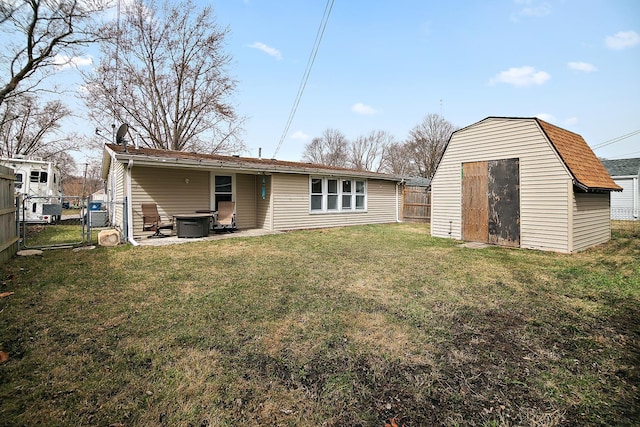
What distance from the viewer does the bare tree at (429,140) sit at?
3694cm

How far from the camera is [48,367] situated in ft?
8.32

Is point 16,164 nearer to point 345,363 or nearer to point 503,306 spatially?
point 345,363

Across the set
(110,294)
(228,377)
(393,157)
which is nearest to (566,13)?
(228,377)

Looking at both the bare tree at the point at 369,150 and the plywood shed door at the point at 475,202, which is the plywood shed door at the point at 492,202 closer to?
the plywood shed door at the point at 475,202

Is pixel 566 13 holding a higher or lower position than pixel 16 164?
higher

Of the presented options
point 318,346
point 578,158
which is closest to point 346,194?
point 578,158

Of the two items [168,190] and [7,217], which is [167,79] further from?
[7,217]

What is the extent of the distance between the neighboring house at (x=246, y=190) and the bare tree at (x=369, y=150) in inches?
1276

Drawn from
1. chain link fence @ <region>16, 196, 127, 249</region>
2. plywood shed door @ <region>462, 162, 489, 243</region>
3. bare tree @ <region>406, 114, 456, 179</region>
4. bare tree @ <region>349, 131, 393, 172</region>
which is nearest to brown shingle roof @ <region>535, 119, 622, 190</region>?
plywood shed door @ <region>462, 162, 489, 243</region>

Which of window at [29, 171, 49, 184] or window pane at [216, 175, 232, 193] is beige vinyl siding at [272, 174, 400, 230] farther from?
window at [29, 171, 49, 184]

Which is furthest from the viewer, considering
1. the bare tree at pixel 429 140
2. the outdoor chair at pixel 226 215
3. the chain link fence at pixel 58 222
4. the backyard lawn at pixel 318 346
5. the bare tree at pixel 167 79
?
the bare tree at pixel 429 140

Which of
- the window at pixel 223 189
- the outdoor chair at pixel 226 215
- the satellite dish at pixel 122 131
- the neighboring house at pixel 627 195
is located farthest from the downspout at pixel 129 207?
the neighboring house at pixel 627 195

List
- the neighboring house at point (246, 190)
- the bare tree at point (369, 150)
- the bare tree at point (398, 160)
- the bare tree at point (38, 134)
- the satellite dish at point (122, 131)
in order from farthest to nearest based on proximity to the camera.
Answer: the bare tree at point (369, 150), the bare tree at point (398, 160), the bare tree at point (38, 134), the satellite dish at point (122, 131), the neighboring house at point (246, 190)

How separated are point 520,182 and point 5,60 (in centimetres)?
1966
